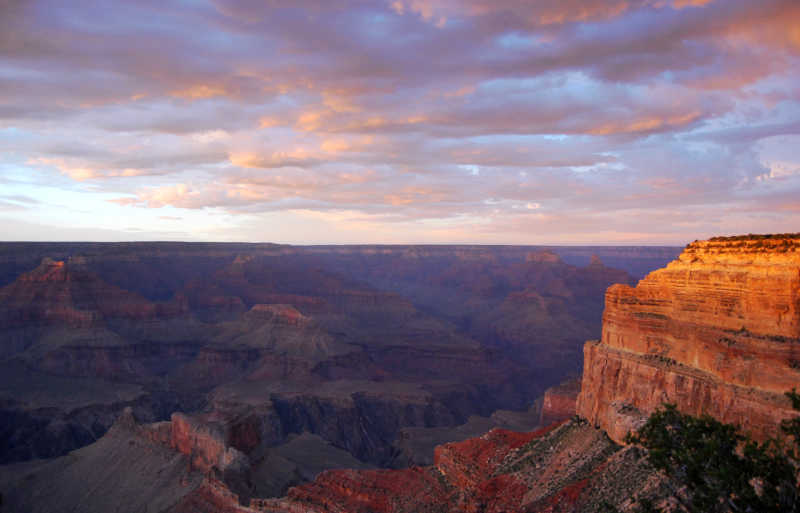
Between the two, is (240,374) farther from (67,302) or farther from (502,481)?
(502,481)

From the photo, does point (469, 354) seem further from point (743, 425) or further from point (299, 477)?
point (743, 425)

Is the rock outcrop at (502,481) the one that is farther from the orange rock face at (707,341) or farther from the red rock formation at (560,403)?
the red rock formation at (560,403)

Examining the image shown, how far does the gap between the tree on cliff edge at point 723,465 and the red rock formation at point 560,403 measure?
45555mm

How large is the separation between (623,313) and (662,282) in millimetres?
2683

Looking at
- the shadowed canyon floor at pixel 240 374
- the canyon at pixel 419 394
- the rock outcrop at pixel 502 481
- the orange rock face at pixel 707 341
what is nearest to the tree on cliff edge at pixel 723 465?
the canyon at pixel 419 394

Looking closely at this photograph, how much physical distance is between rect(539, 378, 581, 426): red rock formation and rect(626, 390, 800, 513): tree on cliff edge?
4555cm

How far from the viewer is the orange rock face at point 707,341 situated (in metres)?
22.6

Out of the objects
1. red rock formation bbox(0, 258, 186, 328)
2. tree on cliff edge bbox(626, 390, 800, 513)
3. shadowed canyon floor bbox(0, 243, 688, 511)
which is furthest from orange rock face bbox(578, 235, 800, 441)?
red rock formation bbox(0, 258, 186, 328)

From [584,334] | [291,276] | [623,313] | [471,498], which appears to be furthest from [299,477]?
[291,276]

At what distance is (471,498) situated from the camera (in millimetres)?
29438

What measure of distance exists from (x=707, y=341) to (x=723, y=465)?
466 inches

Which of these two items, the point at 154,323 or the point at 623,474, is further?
the point at 154,323

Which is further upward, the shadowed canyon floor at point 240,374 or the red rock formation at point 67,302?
the red rock formation at point 67,302

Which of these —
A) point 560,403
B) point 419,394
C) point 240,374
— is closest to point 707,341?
point 560,403
